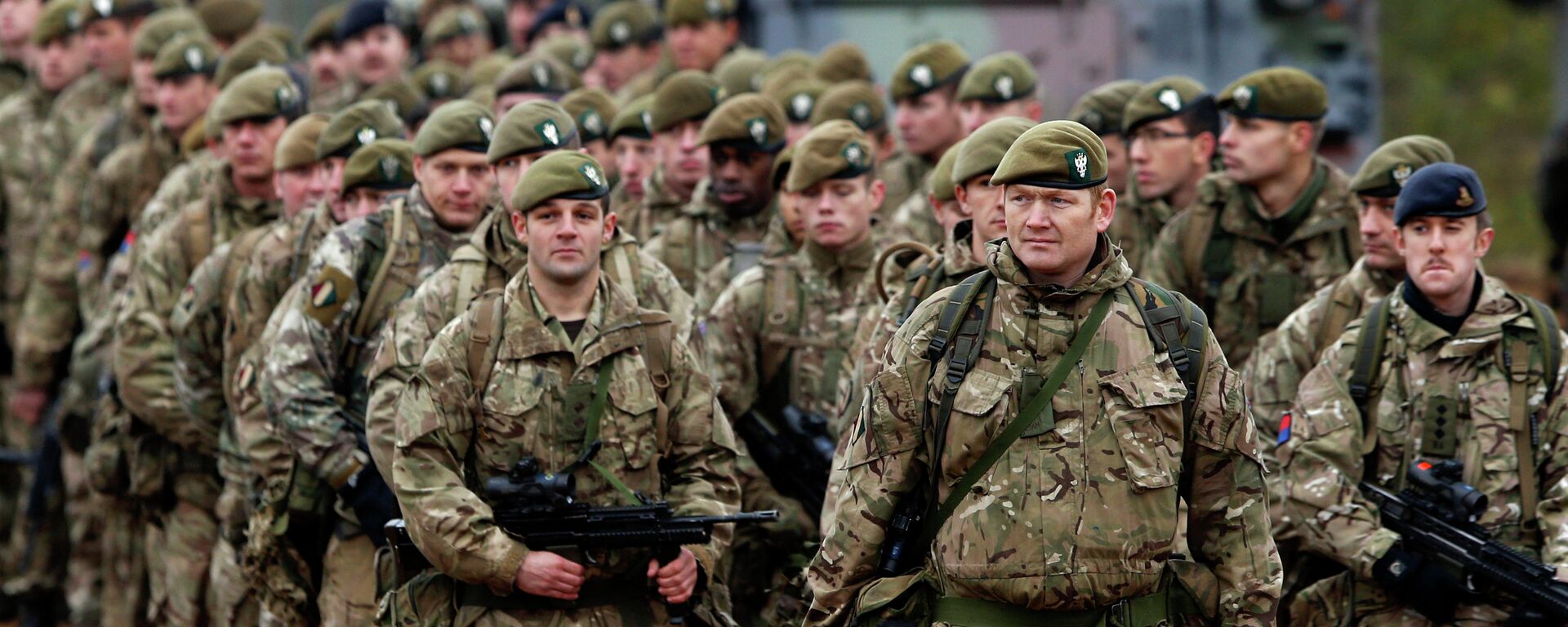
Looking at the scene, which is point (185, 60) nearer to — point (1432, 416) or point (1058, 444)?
point (1432, 416)

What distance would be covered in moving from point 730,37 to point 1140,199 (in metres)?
5.32

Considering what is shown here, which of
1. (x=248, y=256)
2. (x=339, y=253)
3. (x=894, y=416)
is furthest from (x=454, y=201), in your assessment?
(x=894, y=416)

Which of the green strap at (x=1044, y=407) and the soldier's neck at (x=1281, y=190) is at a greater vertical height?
the green strap at (x=1044, y=407)

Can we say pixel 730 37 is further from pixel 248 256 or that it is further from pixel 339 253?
pixel 339 253

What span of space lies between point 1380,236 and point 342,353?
3.40m

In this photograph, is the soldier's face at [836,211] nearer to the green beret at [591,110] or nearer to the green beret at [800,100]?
the green beret at [591,110]

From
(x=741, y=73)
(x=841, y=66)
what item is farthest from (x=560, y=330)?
(x=841, y=66)

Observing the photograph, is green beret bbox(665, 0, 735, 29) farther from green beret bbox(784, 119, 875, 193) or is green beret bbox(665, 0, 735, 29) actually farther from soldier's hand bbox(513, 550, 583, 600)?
soldier's hand bbox(513, 550, 583, 600)

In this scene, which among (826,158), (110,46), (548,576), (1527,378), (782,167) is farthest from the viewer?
(110,46)

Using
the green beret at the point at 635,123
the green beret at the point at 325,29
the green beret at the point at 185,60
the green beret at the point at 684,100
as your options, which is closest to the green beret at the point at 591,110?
the green beret at the point at 635,123

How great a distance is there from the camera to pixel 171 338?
364 inches

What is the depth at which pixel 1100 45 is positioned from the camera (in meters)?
15.0

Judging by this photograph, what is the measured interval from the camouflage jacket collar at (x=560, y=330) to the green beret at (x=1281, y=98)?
295 centimetres

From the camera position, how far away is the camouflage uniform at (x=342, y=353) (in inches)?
296
